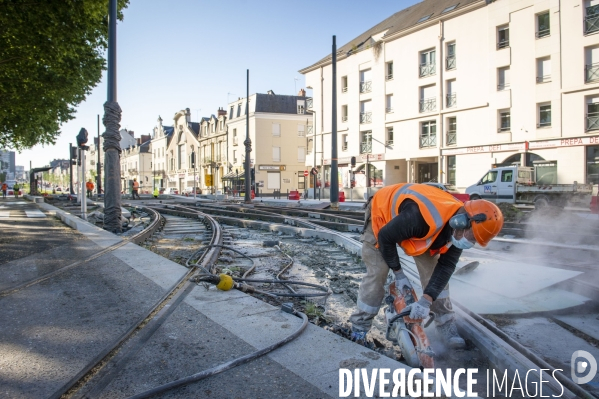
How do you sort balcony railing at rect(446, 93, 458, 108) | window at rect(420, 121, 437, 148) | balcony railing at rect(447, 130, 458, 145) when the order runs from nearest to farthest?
balcony railing at rect(446, 93, 458, 108) → balcony railing at rect(447, 130, 458, 145) → window at rect(420, 121, 437, 148)

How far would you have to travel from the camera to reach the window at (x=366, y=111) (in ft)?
128

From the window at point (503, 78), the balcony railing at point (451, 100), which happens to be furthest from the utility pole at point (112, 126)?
the balcony railing at point (451, 100)

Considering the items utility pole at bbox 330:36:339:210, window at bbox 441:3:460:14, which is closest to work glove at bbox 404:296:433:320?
utility pole at bbox 330:36:339:210

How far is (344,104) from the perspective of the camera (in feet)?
137

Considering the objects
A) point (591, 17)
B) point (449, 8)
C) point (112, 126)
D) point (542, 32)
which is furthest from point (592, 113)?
point (112, 126)

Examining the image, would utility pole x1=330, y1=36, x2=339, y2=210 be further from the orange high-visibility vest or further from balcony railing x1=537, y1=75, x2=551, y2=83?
Result: balcony railing x1=537, y1=75, x2=551, y2=83

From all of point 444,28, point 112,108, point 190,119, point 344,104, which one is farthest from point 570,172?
point 190,119

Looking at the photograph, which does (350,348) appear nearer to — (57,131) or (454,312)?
(454,312)

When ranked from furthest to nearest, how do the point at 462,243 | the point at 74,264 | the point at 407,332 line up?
the point at 74,264 < the point at 407,332 < the point at 462,243

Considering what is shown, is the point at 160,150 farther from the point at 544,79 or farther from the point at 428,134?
the point at 544,79

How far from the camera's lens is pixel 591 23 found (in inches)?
966

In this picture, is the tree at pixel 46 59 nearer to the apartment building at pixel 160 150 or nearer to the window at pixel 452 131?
the window at pixel 452 131

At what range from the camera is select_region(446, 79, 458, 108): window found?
32031 millimetres

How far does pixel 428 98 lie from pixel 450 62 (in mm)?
3098
